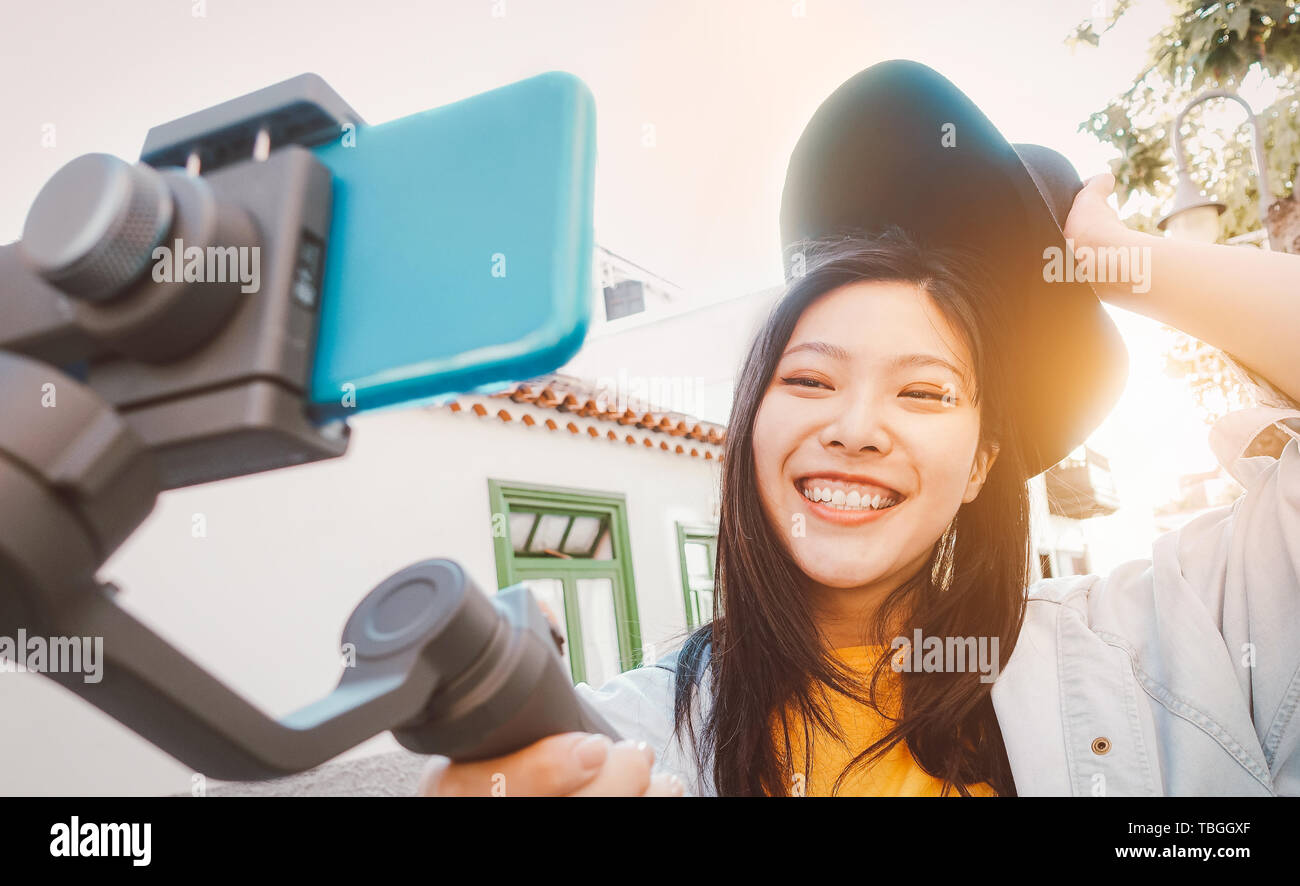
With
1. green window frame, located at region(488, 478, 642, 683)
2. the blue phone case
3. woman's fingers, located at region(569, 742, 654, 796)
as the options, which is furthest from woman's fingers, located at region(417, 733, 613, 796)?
green window frame, located at region(488, 478, 642, 683)

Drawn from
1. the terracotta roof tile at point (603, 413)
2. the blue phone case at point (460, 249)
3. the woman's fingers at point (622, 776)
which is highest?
the terracotta roof tile at point (603, 413)

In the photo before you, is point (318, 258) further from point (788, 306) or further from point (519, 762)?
point (788, 306)

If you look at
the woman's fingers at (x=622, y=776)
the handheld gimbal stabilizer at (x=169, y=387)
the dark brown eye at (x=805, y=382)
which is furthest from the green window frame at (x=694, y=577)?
the handheld gimbal stabilizer at (x=169, y=387)

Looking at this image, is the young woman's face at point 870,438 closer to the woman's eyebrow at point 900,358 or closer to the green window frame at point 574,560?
the woman's eyebrow at point 900,358

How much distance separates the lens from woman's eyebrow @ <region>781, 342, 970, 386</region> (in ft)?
2.84

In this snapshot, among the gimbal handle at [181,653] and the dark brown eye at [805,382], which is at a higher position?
the dark brown eye at [805,382]

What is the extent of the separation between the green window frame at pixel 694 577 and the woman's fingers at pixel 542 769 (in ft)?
10.3

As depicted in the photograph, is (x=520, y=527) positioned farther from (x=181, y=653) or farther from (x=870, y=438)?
(x=181, y=653)

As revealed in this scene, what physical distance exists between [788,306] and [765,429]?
16 centimetres

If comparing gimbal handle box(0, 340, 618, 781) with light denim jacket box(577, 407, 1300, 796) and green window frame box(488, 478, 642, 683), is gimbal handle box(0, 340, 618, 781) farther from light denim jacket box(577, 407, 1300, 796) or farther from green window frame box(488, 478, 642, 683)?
green window frame box(488, 478, 642, 683)

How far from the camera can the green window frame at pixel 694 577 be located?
12.0 ft

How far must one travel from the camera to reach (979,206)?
949 mm

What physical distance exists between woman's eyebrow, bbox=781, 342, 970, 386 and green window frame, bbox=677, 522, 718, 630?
2697 millimetres
